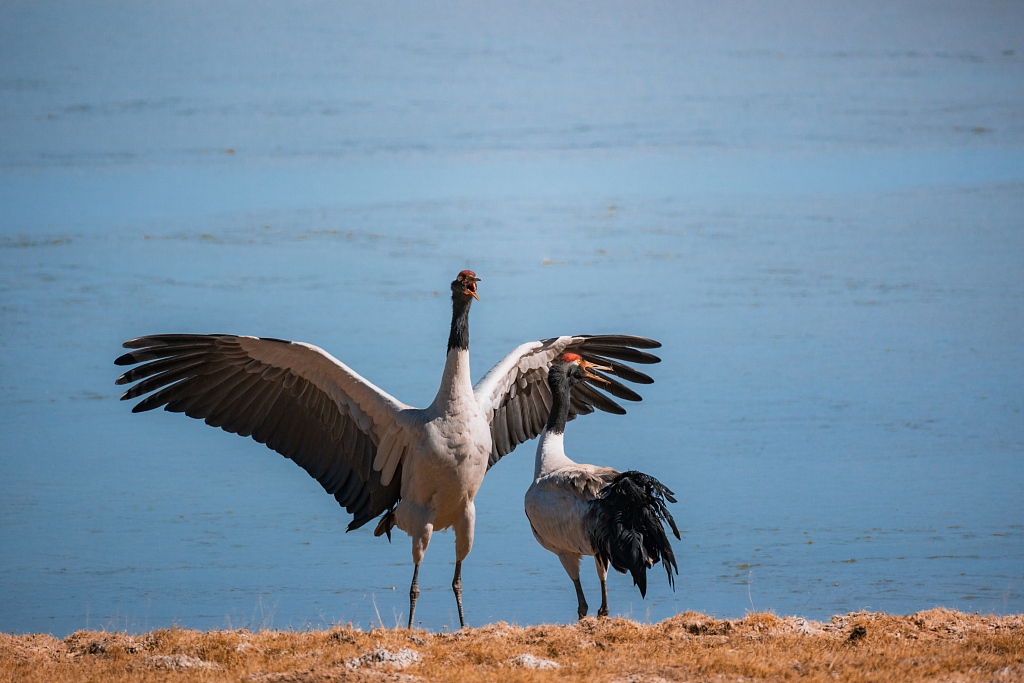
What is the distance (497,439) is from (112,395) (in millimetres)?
5456

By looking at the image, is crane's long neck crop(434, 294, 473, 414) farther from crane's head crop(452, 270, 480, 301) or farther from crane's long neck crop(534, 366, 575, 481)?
crane's long neck crop(534, 366, 575, 481)

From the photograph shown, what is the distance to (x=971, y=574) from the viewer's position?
25.7ft

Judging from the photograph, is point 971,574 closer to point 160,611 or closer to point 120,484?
point 160,611

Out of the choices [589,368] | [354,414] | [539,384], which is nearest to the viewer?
[354,414]

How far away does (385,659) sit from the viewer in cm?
542

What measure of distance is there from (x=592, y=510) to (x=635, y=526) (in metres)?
0.29

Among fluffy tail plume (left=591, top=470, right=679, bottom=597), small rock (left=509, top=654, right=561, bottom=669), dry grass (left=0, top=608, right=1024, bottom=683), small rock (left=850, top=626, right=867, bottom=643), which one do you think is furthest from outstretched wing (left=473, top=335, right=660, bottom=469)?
small rock (left=850, top=626, right=867, bottom=643)

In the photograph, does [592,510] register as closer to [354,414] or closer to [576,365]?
[576,365]

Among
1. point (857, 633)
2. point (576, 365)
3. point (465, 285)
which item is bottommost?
point (857, 633)

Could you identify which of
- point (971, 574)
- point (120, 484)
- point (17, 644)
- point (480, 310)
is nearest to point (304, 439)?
point (17, 644)

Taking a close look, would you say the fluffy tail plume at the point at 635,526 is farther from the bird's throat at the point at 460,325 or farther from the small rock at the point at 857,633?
the bird's throat at the point at 460,325

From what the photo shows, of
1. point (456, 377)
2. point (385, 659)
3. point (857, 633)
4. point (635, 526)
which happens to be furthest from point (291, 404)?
point (857, 633)

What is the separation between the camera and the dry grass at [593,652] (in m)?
5.27

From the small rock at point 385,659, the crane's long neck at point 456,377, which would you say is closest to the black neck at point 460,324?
the crane's long neck at point 456,377
